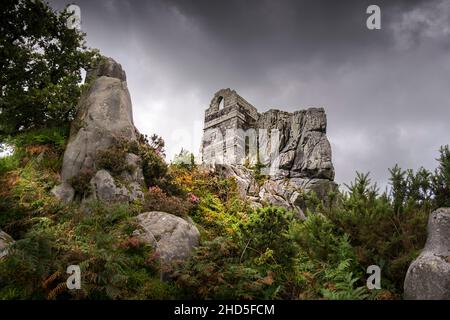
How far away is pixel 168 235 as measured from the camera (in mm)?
8922

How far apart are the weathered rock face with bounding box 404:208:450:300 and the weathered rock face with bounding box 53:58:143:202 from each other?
890 centimetres

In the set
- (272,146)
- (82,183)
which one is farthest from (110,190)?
(272,146)

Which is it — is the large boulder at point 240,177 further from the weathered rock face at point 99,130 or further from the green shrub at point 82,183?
the green shrub at point 82,183

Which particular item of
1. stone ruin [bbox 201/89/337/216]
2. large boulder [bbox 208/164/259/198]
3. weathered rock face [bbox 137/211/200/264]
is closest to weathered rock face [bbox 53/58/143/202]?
weathered rock face [bbox 137/211/200/264]

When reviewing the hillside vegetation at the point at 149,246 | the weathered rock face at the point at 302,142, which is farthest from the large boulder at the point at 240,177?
the weathered rock face at the point at 302,142

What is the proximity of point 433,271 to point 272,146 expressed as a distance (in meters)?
22.0

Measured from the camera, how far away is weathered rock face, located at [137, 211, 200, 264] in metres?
8.42

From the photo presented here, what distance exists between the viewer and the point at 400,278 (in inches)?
240

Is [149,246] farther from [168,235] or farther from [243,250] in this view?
[243,250]

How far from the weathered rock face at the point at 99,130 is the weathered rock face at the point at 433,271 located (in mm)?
8898

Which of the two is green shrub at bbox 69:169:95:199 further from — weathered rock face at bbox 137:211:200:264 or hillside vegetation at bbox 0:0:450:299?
weathered rock face at bbox 137:211:200:264

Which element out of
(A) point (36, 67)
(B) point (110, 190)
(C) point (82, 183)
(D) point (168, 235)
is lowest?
(D) point (168, 235)

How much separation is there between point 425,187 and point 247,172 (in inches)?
473
